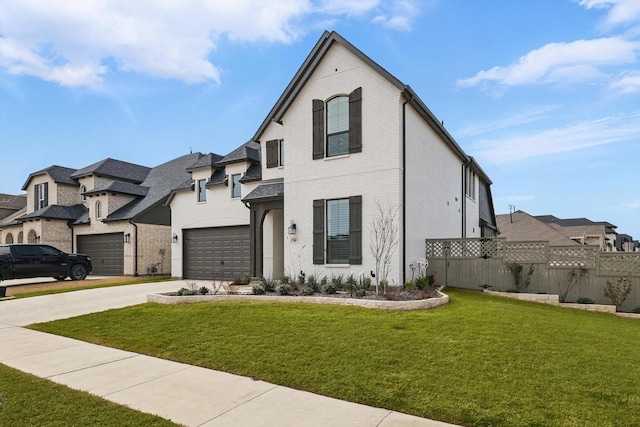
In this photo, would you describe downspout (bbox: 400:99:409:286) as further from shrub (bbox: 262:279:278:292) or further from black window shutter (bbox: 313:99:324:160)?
shrub (bbox: 262:279:278:292)

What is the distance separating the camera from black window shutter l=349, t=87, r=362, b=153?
1216 centimetres

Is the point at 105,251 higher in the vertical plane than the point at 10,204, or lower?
lower

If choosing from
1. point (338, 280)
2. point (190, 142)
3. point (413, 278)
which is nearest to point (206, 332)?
point (338, 280)

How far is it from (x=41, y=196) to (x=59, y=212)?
375 centimetres

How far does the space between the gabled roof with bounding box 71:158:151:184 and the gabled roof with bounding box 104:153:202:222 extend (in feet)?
2.11

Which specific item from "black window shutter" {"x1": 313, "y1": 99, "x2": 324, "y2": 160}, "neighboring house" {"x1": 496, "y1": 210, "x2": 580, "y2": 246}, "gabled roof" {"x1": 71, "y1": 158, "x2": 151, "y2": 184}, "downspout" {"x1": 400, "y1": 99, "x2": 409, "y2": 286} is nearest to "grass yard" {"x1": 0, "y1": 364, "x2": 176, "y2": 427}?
"downspout" {"x1": 400, "y1": 99, "x2": 409, "y2": 286}

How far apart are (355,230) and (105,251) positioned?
59.5 feet

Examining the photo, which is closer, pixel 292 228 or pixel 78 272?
pixel 292 228

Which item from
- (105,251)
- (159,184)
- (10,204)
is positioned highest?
(159,184)

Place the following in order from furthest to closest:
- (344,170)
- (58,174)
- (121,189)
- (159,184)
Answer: (58,174), (159,184), (121,189), (344,170)

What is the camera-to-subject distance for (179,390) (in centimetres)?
476

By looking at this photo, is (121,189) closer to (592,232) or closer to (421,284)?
(421,284)

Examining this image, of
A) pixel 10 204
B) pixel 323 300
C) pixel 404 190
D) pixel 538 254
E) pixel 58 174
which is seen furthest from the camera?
pixel 10 204

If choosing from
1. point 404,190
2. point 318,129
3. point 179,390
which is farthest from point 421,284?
point 179,390
